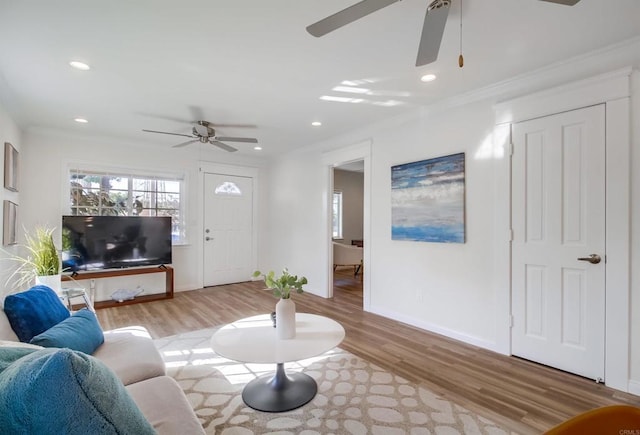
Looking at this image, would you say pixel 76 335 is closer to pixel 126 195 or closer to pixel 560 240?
pixel 560 240

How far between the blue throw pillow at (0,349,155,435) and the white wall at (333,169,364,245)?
25.5 ft

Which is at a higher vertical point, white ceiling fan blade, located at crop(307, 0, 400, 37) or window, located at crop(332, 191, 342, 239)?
white ceiling fan blade, located at crop(307, 0, 400, 37)

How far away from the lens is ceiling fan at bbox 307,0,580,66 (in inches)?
57.5

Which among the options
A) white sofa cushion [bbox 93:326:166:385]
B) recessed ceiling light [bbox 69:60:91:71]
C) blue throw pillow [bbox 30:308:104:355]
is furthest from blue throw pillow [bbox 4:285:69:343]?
recessed ceiling light [bbox 69:60:91:71]

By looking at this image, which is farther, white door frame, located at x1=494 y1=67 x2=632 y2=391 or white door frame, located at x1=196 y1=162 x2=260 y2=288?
white door frame, located at x1=196 y1=162 x2=260 y2=288

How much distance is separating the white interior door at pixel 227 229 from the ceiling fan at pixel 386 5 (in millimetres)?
4616

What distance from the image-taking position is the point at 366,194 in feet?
13.9

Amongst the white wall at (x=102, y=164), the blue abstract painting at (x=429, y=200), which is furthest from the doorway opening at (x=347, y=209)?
the blue abstract painting at (x=429, y=200)

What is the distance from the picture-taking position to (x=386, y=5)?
1459 mm

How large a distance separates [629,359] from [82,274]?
5.85 metres

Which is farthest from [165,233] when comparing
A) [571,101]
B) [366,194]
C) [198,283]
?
[571,101]

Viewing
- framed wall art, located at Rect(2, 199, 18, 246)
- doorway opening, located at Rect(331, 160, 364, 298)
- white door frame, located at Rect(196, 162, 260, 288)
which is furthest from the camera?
doorway opening, located at Rect(331, 160, 364, 298)

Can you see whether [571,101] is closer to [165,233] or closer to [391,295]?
[391,295]

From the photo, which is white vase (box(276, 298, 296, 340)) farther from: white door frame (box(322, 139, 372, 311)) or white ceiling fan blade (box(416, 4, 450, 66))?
white door frame (box(322, 139, 372, 311))
